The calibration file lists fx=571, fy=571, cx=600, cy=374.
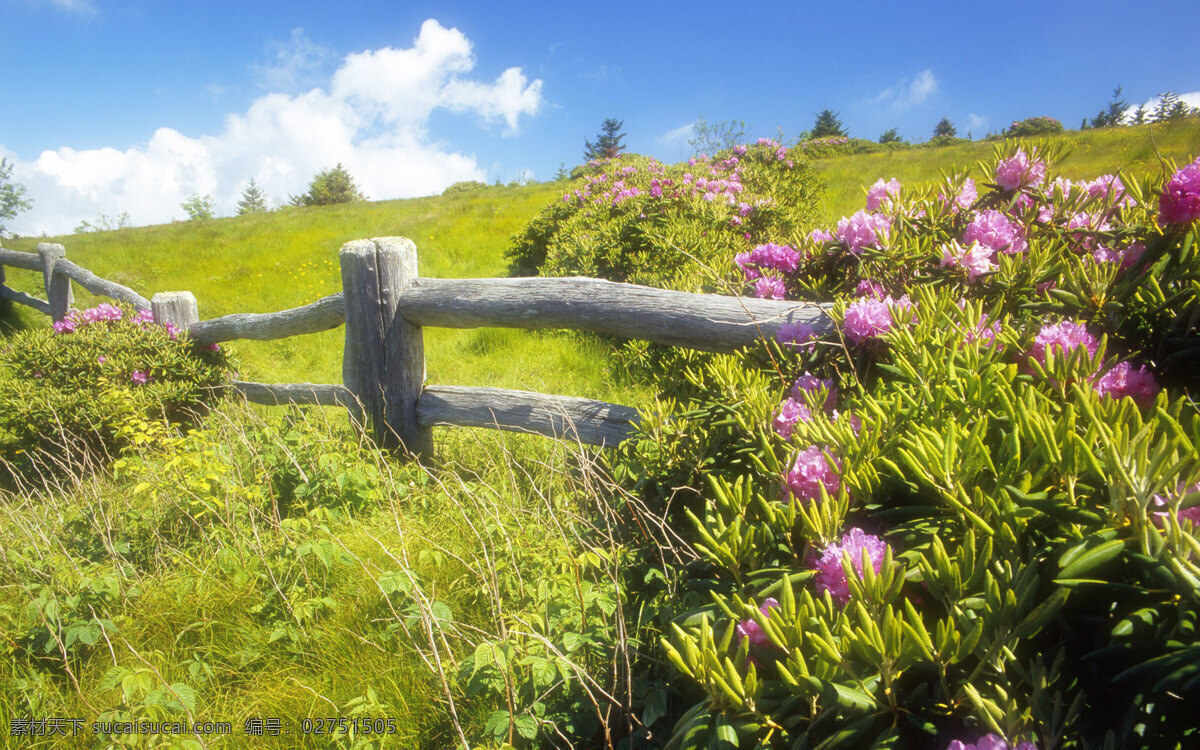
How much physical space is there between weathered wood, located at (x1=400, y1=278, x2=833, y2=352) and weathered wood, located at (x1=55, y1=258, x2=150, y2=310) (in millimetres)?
3589

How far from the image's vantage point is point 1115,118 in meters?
27.7

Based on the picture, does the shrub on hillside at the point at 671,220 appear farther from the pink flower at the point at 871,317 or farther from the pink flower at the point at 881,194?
the pink flower at the point at 871,317

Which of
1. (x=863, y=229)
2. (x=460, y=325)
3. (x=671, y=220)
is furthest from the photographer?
(x=671, y=220)

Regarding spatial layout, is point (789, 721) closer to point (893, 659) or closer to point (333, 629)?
point (893, 659)

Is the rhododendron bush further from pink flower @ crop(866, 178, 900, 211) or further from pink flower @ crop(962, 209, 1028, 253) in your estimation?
pink flower @ crop(866, 178, 900, 211)

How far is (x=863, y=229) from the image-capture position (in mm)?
1914

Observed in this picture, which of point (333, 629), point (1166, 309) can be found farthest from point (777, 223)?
point (333, 629)

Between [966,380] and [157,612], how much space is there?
2.64m

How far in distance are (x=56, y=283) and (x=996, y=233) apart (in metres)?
9.50

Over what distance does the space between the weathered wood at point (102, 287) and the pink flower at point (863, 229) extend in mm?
5541

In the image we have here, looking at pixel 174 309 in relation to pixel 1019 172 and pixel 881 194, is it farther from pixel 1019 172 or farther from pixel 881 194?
pixel 1019 172

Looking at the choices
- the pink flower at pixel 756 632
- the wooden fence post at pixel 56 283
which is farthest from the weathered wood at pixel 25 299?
the pink flower at pixel 756 632

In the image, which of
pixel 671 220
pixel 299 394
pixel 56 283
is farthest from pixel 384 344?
pixel 56 283

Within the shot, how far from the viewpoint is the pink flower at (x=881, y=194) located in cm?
198
